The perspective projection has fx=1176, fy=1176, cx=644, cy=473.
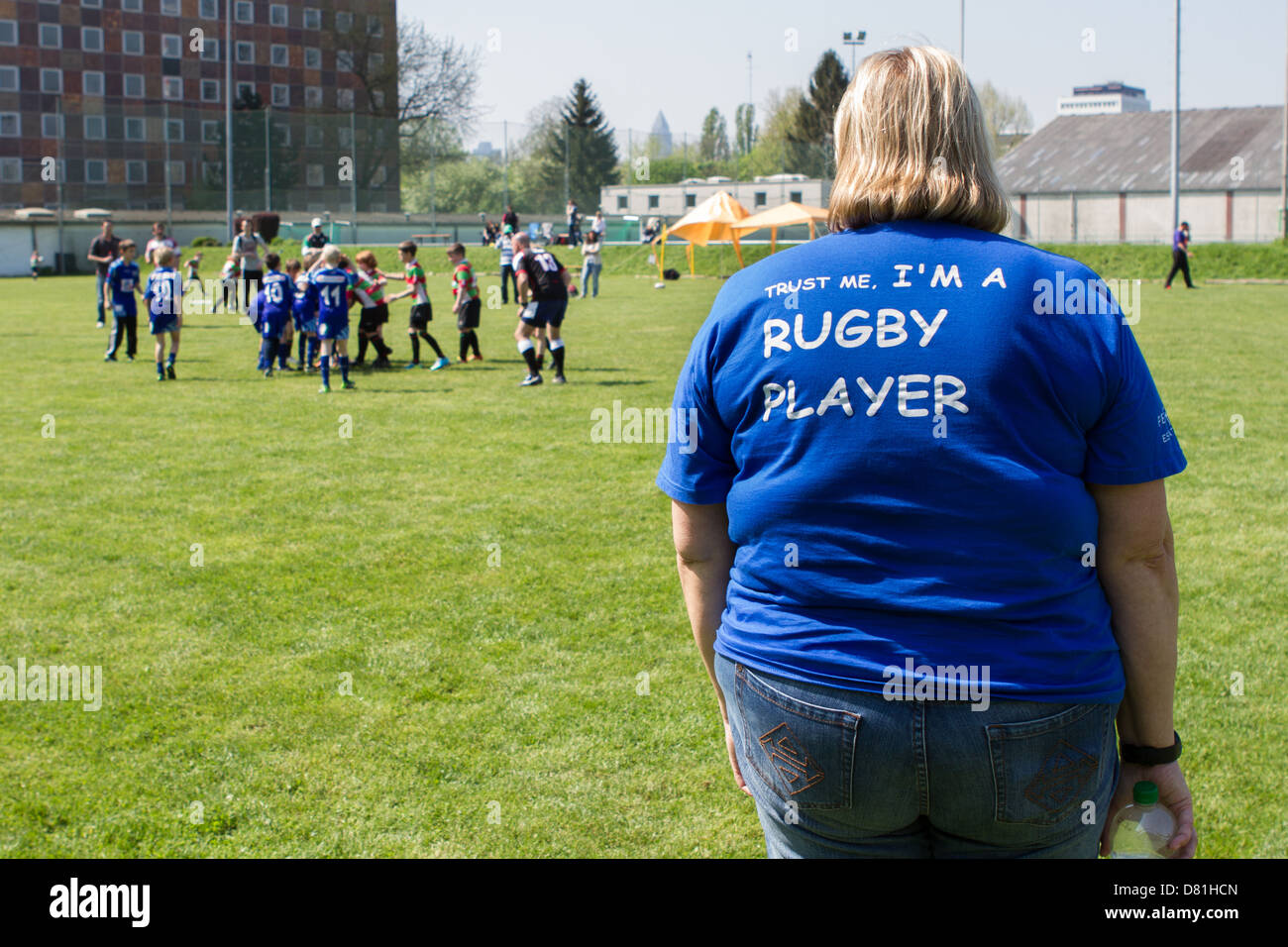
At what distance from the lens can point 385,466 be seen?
34.9ft

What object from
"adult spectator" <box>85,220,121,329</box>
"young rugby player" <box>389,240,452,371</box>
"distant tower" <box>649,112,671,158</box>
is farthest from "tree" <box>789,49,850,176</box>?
"young rugby player" <box>389,240,452,371</box>

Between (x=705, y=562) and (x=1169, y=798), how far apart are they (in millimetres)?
Result: 955

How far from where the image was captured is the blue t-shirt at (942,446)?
1.82 m

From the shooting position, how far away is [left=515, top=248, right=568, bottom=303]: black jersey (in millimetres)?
15570

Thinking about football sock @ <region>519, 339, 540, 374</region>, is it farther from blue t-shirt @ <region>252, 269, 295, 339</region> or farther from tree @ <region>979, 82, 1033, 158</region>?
tree @ <region>979, 82, 1033, 158</region>

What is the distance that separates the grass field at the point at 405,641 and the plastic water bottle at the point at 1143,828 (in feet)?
7.06

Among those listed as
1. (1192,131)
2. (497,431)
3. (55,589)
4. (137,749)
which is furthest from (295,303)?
(1192,131)

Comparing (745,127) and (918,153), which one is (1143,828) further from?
(745,127)

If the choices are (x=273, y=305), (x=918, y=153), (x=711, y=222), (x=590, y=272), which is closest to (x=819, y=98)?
(x=711, y=222)

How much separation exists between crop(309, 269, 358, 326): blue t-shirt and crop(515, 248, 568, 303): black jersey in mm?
2342

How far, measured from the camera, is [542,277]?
15602 millimetres

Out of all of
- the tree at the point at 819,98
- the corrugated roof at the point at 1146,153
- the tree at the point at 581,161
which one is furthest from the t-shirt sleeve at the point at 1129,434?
the tree at the point at 819,98

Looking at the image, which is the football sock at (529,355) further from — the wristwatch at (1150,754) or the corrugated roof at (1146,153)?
the corrugated roof at (1146,153)
